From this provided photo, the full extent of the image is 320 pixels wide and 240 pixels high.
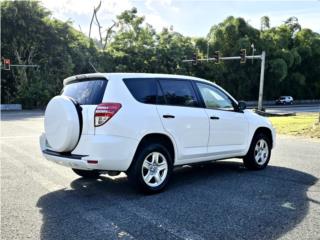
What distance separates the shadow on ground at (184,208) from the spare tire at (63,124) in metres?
0.83

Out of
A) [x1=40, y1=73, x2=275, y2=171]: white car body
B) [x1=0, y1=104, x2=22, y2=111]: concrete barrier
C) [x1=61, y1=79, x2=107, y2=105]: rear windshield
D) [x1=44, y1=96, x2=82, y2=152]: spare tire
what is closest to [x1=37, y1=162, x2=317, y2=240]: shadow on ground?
[x1=40, y1=73, x2=275, y2=171]: white car body

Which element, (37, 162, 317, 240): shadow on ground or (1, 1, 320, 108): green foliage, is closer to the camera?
(37, 162, 317, 240): shadow on ground

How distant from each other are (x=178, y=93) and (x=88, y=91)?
152cm

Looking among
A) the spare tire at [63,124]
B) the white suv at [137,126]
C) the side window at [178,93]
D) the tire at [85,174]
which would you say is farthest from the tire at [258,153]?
the spare tire at [63,124]

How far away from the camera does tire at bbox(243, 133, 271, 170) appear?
7.70 meters

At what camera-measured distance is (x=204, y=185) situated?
657 centimetres

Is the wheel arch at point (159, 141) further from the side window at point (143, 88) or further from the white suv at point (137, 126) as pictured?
the side window at point (143, 88)

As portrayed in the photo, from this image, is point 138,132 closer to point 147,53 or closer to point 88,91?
point 88,91

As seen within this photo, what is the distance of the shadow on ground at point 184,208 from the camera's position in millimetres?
4430

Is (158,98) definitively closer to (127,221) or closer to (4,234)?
(127,221)

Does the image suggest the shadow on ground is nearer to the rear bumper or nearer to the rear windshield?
the rear bumper

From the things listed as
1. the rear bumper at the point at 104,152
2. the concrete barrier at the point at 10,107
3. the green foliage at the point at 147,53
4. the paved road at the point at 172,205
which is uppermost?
A: the green foliage at the point at 147,53

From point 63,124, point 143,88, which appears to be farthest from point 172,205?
point 63,124

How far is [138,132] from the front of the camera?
5707 millimetres
